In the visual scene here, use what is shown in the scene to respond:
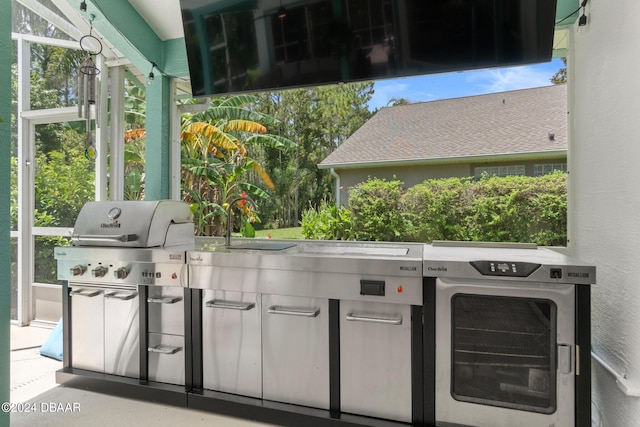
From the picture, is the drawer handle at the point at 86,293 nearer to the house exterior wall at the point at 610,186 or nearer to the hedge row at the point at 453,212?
the hedge row at the point at 453,212

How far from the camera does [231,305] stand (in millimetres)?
2172

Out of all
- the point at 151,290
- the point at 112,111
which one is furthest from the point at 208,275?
the point at 112,111

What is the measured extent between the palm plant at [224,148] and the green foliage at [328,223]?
938 millimetres

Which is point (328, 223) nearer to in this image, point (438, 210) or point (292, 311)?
point (438, 210)

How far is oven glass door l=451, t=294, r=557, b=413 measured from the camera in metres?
1.74

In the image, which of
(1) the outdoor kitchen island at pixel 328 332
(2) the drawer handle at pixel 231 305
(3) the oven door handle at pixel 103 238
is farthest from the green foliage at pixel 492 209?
(3) the oven door handle at pixel 103 238

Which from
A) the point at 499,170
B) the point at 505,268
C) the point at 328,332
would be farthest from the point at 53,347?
the point at 499,170

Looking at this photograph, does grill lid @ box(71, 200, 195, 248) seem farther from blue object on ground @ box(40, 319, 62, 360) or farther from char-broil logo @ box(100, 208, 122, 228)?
blue object on ground @ box(40, 319, 62, 360)

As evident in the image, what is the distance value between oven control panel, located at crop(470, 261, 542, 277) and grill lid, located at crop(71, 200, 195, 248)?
6.58ft

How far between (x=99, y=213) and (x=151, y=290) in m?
0.72

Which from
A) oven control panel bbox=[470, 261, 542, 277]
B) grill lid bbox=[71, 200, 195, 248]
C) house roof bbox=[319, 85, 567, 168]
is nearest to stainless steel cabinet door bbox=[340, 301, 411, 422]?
oven control panel bbox=[470, 261, 542, 277]

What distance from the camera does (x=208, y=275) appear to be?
2219 millimetres

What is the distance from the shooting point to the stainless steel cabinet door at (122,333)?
2375 mm

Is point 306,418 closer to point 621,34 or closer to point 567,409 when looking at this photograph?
point 567,409
